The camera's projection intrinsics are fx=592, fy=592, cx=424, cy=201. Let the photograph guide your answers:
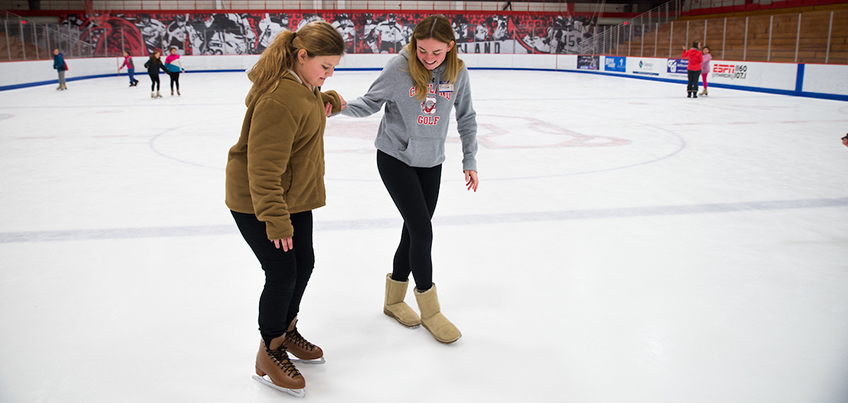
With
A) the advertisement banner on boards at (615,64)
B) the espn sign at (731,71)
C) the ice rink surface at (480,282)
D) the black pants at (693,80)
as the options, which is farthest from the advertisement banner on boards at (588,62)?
the ice rink surface at (480,282)

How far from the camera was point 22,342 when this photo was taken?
2.35 meters

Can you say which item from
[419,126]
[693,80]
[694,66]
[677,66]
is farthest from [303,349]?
[677,66]

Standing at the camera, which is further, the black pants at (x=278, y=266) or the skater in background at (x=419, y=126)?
the skater in background at (x=419, y=126)

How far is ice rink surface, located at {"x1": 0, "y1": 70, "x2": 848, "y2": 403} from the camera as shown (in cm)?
210

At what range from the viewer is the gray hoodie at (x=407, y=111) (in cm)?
225

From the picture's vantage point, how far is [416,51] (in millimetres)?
2211

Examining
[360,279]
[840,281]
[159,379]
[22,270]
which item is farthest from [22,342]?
[840,281]

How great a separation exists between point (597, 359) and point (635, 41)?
913 inches

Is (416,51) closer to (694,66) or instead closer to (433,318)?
(433,318)

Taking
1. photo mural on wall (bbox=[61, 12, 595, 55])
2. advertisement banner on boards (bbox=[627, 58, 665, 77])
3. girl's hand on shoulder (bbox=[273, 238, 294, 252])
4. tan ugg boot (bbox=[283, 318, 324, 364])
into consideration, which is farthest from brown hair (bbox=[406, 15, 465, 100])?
photo mural on wall (bbox=[61, 12, 595, 55])

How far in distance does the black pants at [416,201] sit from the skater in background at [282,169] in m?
0.36

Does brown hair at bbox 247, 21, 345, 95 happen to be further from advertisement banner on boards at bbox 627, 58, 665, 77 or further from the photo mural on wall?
the photo mural on wall

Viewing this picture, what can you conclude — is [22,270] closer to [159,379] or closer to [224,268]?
[224,268]

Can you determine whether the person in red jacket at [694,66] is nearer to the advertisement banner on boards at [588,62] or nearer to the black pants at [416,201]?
the advertisement banner on boards at [588,62]
